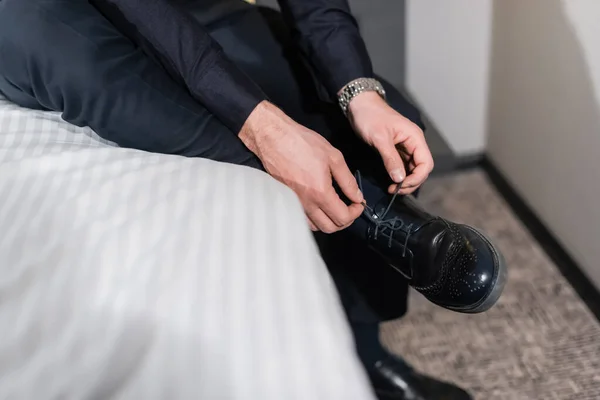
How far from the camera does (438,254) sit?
2.41ft

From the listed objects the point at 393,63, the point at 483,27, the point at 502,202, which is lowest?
the point at 502,202

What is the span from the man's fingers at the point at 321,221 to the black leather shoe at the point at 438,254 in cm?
7

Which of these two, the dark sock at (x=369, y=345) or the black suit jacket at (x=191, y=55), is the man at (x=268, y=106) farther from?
the dark sock at (x=369, y=345)

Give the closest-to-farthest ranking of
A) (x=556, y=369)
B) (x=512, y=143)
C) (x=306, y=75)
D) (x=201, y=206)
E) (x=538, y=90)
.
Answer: (x=201, y=206), (x=306, y=75), (x=556, y=369), (x=538, y=90), (x=512, y=143)

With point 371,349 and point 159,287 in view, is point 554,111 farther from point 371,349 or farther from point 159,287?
point 159,287

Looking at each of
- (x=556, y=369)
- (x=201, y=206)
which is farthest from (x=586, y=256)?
(x=201, y=206)

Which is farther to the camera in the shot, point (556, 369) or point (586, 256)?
point (586, 256)

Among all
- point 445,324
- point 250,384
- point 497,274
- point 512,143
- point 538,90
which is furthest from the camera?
point 512,143

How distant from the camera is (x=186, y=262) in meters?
0.47

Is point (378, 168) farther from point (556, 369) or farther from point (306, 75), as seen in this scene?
point (556, 369)

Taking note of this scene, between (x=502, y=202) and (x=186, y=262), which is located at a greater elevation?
(x=186, y=262)

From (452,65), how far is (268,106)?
0.84 meters

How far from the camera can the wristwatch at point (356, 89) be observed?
31.5 inches

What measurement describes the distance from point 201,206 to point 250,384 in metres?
0.18
